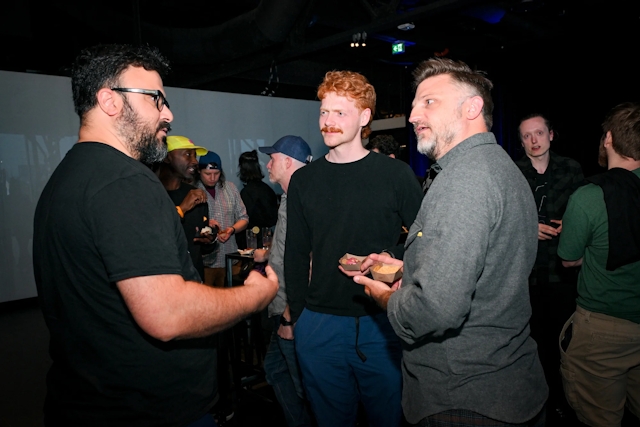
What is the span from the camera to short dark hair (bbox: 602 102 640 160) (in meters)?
2.02

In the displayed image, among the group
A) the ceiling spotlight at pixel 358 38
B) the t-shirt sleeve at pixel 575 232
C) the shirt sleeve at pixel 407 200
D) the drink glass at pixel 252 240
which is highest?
the ceiling spotlight at pixel 358 38

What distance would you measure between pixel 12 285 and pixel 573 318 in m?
6.41

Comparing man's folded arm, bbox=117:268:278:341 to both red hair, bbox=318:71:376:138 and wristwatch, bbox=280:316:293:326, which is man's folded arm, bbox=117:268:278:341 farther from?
red hair, bbox=318:71:376:138

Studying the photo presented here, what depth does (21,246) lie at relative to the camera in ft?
18.4

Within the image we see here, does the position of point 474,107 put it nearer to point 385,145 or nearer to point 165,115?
point 165,115

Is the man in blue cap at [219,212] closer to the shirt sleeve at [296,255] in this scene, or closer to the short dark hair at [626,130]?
the shirt sleeve at [296,255]

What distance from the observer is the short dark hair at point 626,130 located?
2.02 m

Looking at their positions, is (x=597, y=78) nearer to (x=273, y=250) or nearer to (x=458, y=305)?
(x=273, y=250)

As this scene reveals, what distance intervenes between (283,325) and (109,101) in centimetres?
141

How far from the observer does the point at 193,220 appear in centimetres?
309

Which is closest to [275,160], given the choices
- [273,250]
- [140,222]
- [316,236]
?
[273,250]

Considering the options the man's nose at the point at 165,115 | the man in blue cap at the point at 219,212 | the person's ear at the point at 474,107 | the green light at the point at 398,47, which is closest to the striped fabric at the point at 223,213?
the man in blue cap at the point at 219,212

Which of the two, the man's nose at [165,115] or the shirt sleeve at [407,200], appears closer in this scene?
the man's nose at [165,115]

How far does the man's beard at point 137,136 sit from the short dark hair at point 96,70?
0.29 feet
